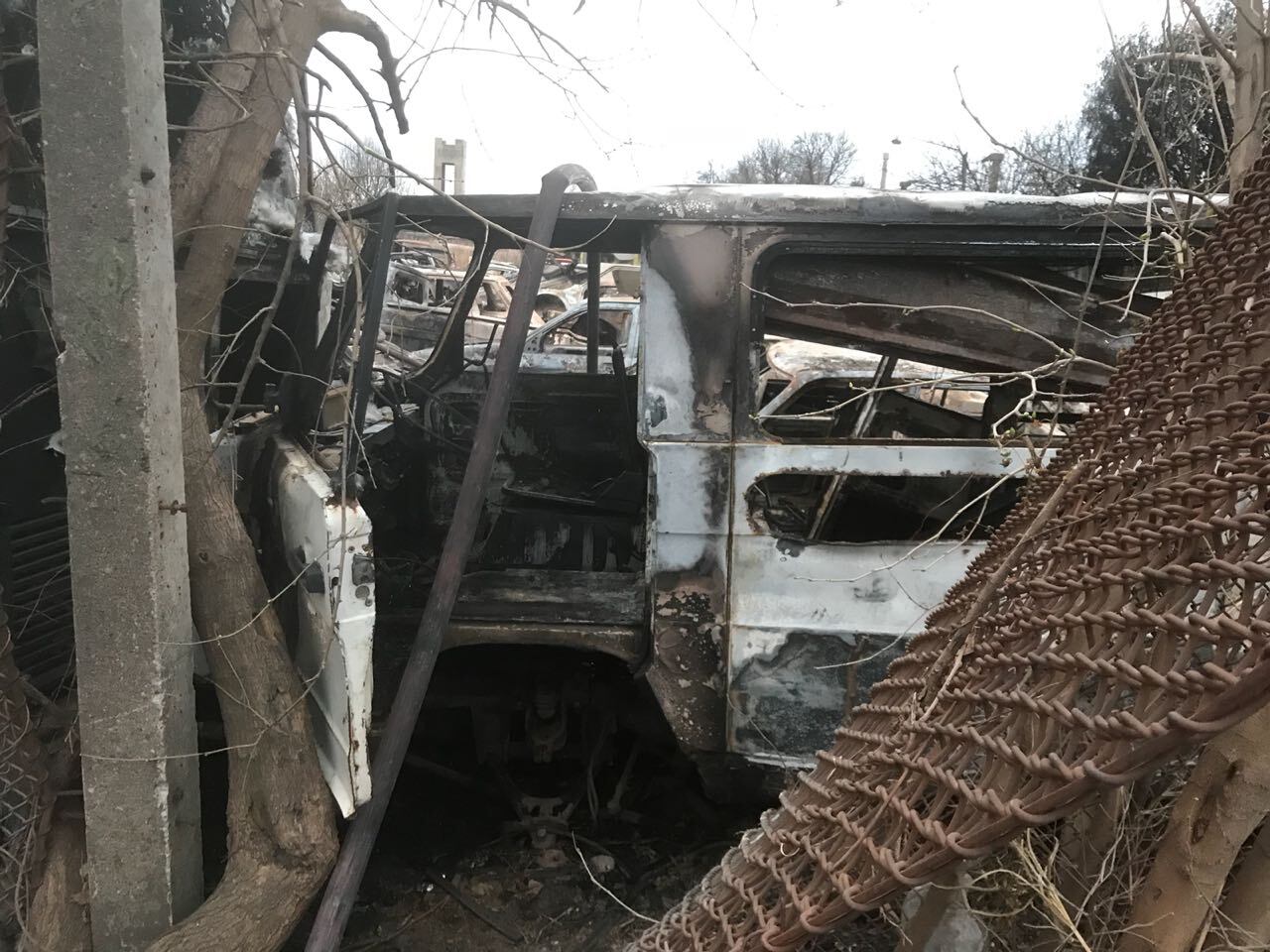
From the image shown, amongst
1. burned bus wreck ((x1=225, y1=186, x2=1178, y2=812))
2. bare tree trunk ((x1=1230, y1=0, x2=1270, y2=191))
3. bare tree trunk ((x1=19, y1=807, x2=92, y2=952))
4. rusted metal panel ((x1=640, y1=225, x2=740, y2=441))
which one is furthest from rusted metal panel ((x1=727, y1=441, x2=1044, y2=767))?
bare tree trunk ((x1=19, y1=807, x2=92, y2=952))

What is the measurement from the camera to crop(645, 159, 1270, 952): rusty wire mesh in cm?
104

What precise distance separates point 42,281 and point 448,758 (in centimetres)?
227

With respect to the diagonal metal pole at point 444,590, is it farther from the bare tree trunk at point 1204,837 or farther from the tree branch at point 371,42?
the bare tree trunk at point 1204,837

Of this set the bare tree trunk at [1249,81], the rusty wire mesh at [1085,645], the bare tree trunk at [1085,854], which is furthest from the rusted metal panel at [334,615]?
the bare tree trunk at [1249,81]

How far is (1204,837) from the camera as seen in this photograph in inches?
66.6

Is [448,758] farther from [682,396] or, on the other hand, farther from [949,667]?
[949,667]

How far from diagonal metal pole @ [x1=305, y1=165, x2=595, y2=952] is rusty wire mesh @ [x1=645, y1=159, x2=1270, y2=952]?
3.30ft

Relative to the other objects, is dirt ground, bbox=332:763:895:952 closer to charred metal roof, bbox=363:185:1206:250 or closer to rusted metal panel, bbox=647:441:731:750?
rusted metal panel, bbox=647:441:731:750

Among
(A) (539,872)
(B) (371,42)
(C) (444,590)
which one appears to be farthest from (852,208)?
(A) (539,872)

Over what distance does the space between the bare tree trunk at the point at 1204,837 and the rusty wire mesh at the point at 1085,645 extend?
0.34 meters

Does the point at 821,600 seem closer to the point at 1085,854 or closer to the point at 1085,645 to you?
the point at 1085,854

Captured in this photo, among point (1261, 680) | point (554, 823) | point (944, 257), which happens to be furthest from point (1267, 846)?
point (554, 823)

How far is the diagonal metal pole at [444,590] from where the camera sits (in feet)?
7.59

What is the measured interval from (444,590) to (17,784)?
4.07ft
